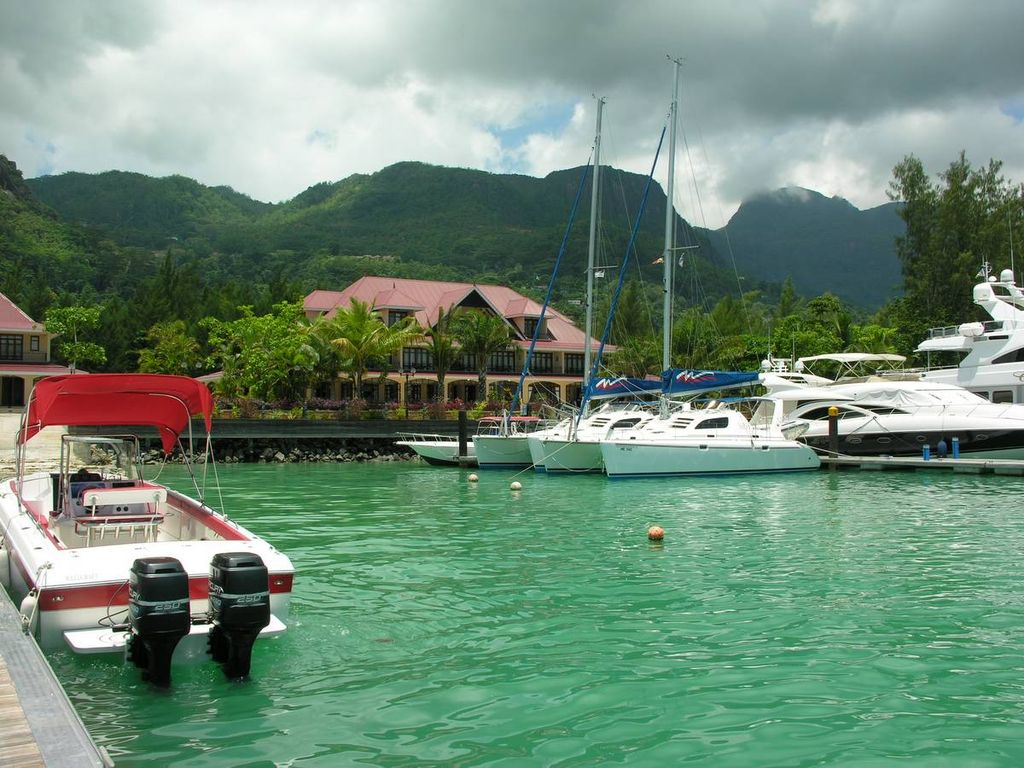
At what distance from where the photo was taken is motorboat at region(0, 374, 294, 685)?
8094 mm

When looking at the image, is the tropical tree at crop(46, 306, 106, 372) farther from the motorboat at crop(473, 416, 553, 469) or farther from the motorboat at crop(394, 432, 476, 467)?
the motorboat at crop(473, 416, 553, 469)

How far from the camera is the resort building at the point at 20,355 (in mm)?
52031

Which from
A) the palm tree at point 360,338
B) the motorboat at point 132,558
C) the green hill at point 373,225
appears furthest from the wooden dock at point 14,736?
the green hill at point 373,225

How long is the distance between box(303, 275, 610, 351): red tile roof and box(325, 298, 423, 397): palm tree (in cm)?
736

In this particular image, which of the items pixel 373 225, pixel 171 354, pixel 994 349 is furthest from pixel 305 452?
pixel 373 225

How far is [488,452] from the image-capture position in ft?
116

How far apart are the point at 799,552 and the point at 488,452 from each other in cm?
2043

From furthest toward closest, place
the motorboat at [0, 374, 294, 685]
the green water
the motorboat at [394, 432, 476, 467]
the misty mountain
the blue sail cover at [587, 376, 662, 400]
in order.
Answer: the misty mountain
the motorboat at [394, 432, 476, 467]
the blue sail cover at [587, 376, 662, 400]
the motorboat at [0, 374, 294, 685]
the green water

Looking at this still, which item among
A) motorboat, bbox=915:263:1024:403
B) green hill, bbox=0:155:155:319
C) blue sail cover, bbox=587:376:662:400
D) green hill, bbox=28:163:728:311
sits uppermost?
green hill, bbox=28:163:728:311

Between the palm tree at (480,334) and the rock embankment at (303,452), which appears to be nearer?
the rock embankment at (303,452)

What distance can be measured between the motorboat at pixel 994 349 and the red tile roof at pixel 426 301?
2455 centimetres

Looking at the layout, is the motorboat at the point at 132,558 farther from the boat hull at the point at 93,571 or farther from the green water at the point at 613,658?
the green water at the point at 613,658

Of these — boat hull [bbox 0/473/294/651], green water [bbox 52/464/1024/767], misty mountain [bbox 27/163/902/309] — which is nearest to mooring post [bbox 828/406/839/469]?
green water [bbox 52/464/1024/767]

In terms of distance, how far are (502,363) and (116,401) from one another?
1913 inches
